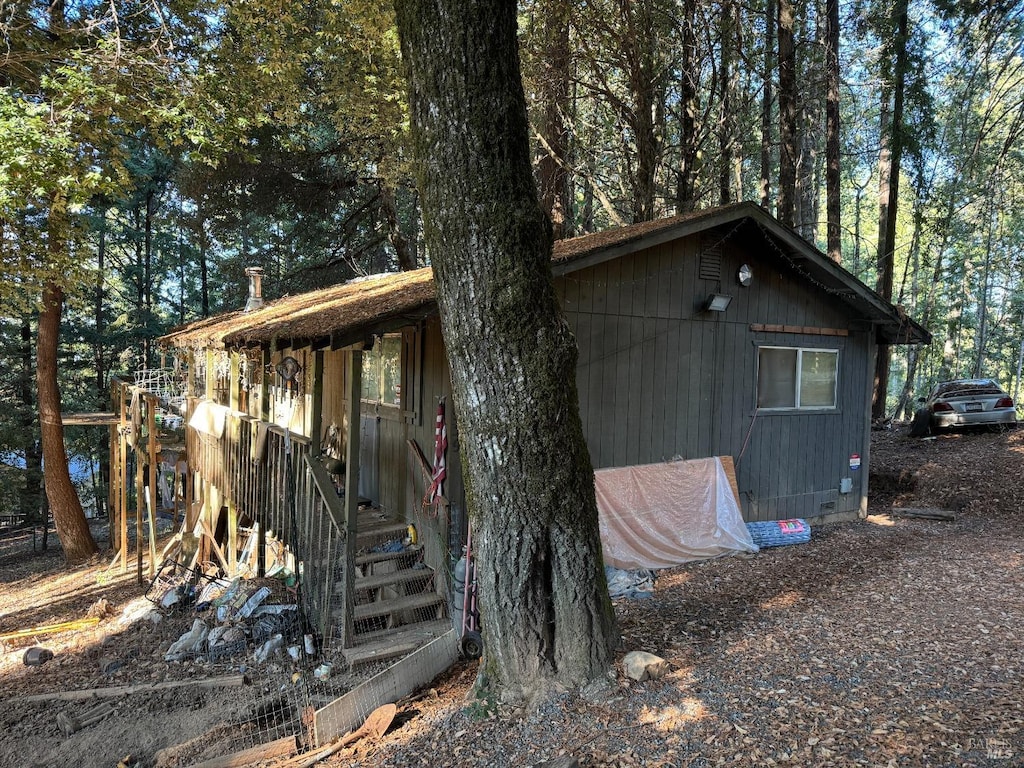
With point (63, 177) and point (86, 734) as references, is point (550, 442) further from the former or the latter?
point (63, 177)

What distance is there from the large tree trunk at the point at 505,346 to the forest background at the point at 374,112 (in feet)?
12.9

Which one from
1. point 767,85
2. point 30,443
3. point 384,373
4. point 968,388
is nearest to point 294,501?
point 384,373

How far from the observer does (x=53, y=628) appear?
29.6 feet

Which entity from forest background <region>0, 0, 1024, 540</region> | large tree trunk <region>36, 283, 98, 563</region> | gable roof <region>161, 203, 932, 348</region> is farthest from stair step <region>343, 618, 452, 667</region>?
large tree trunk <region>36, 283, 98, 563</region>

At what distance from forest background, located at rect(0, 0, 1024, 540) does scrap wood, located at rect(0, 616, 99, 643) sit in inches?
200

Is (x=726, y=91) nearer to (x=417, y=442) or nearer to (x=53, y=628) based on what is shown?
(x=417, y=442)

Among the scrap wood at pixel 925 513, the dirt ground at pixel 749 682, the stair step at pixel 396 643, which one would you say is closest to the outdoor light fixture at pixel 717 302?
the dirt ground at pixel 749 682

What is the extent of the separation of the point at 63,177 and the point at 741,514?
968 centimetres

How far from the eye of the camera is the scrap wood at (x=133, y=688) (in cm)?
577

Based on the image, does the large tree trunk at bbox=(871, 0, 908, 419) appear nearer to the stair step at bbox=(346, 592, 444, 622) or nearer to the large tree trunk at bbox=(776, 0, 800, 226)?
the large tree trunk at bbox=(776, 0, 800, 226)

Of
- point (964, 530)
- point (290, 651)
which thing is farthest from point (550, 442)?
point (964, 530)

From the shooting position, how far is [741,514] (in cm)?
785

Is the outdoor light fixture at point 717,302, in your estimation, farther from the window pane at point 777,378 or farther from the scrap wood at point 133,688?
the scrap wood at point 133,688

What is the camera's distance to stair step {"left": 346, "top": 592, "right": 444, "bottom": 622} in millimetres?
5777
